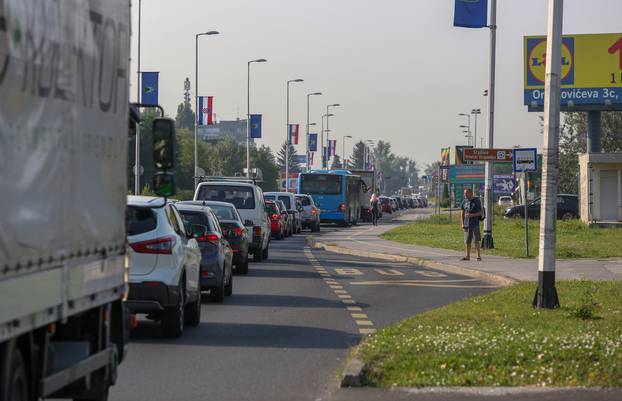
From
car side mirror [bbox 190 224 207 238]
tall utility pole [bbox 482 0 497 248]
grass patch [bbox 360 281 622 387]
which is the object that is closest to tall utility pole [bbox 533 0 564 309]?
grass patch [bbox 360 281 622 387]

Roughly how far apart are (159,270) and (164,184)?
5.32m

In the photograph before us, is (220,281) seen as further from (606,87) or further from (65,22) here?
(606,87)

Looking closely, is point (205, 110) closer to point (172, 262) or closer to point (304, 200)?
point (304, 200)

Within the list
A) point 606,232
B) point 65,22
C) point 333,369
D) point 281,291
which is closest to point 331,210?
point 606,232

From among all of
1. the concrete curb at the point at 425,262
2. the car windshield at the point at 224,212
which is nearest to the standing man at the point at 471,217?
the concrete curb at the point at 425,262

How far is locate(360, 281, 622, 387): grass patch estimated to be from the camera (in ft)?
36.8

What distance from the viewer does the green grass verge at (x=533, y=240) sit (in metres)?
36.0

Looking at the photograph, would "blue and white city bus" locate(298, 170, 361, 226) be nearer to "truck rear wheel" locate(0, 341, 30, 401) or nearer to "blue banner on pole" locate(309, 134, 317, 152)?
"blue banner on pole" locate(309, 134, 317, 152)

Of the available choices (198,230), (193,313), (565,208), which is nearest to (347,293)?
(198,230)

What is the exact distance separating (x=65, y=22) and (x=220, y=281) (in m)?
13.0

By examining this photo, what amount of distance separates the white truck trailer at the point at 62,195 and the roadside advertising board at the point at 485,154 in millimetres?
23548

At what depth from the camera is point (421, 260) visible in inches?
1335

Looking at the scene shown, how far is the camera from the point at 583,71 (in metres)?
66.2

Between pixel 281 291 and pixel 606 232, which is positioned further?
pixel 606 232
